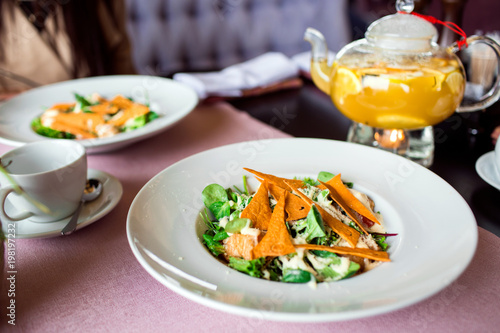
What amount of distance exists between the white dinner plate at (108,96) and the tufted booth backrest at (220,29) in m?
1.10

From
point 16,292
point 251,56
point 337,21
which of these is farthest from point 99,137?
point 337,21

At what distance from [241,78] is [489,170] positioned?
927 mm

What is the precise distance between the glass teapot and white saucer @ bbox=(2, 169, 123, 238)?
0.57 metres

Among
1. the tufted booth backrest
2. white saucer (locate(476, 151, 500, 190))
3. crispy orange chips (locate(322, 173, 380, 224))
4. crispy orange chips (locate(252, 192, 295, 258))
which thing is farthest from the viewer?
the tufted booth backrest

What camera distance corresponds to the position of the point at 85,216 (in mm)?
771

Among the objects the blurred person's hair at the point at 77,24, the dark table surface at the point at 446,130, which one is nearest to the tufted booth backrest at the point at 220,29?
the blurred person's hair at the point at 77,24

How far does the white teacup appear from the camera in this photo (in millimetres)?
692

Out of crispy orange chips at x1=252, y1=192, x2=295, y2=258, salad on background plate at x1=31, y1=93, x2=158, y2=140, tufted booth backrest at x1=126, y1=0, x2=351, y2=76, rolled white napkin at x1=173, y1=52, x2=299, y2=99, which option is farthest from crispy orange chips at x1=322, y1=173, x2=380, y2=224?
tufted booth backrest at x1=126, y1=0, x2=351, y2=76

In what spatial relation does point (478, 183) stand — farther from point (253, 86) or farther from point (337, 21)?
point (337, 21)

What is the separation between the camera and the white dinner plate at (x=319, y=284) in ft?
1.61

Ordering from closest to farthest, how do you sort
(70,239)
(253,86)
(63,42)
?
(70,239) < (253,86) < (63,42)

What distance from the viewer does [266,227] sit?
66 cm

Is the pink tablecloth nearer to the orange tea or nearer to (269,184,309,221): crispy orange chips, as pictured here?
(269,184,309,221): crispy orange chips

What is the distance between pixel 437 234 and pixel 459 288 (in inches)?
3.3
